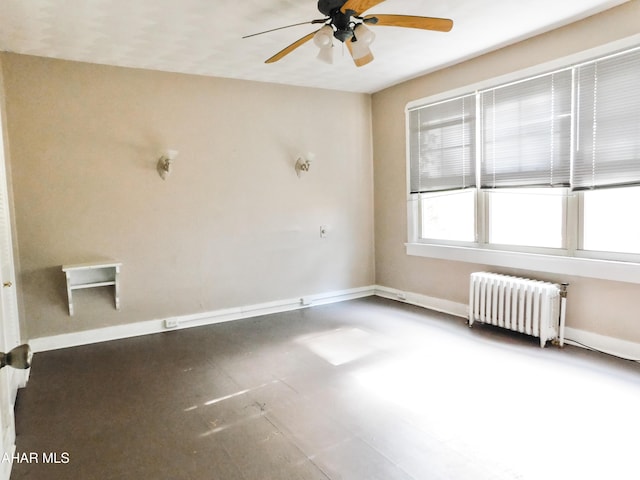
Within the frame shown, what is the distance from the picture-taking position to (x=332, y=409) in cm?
266

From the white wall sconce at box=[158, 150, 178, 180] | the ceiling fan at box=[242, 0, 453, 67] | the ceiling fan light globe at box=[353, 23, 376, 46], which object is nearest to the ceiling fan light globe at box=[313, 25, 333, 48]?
the ceiling fan at box=[242, 0, 453, 67]

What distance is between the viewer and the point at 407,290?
17.6 ft

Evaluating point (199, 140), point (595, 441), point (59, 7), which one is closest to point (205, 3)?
point (59, 7)

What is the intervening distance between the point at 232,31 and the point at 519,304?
356 cm

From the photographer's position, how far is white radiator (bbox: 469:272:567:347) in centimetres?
363

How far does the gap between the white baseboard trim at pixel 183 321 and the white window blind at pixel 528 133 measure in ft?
7.99

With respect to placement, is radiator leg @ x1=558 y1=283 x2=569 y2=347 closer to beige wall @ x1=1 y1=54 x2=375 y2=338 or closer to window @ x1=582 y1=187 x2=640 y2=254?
window @ x1=582 y1=187 x2=640 y2=254

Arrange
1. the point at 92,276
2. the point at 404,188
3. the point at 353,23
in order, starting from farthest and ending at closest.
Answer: the point at 404,188, the point at 92,276, the point at 353,23

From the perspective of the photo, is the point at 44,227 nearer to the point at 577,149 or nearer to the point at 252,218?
the point at 252,218

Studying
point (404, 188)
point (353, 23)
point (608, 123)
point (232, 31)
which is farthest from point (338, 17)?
point (404, 188)

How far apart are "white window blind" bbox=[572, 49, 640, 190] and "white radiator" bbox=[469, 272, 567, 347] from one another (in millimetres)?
976

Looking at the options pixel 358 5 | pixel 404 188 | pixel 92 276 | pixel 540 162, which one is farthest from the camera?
pixel 404 188

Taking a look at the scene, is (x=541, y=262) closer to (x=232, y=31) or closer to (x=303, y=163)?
(x=303, y=163)

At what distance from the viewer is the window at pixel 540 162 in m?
3.25
